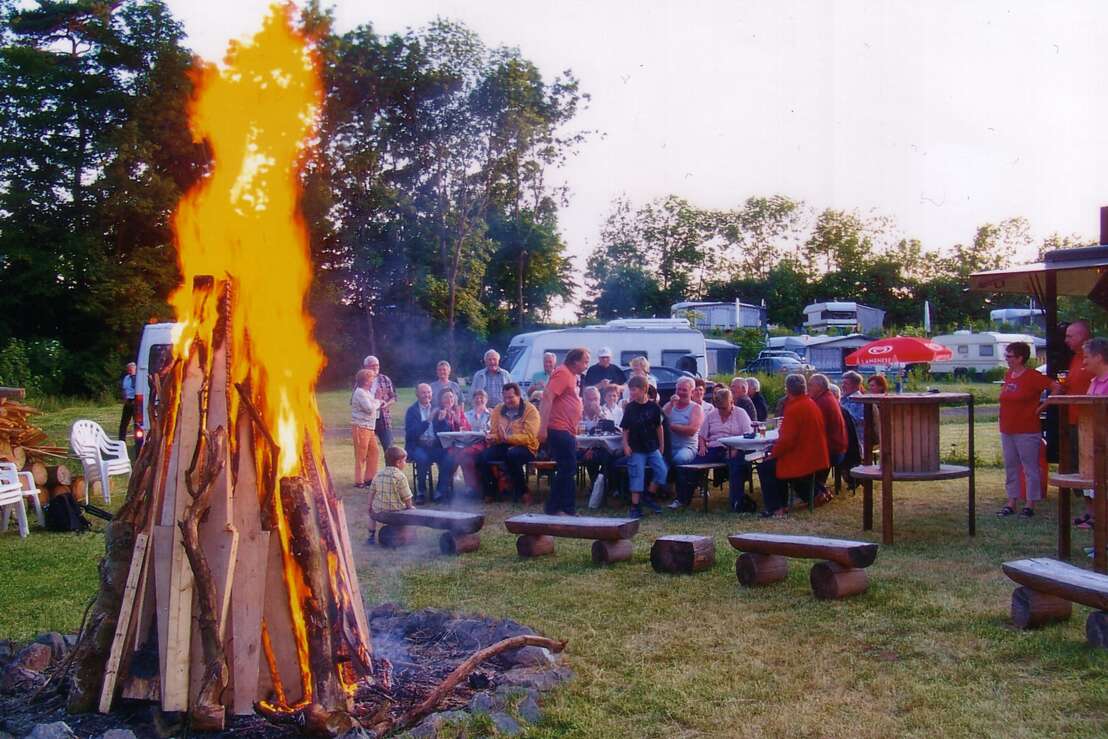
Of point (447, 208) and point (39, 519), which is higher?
point (447, 208)

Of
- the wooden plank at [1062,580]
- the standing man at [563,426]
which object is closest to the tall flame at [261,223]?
the wooden plank at [1062,580]

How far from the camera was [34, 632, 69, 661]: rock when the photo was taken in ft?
16.9

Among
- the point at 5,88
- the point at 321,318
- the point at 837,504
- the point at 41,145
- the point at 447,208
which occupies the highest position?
the point at 5,88

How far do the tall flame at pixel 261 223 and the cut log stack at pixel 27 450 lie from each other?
22.4 ft

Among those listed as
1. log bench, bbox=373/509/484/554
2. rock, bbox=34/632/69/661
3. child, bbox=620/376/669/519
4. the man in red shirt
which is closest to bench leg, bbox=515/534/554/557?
log bench, bbox=373/509/484/554

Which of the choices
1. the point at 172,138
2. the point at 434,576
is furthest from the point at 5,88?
the point at 434,576

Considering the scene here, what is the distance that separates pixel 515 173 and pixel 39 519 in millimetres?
23349

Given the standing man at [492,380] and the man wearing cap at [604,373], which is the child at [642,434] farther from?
the standing man at [492,380]

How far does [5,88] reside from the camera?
2961 centimetres

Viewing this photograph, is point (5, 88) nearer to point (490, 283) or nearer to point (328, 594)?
point (490, 283)

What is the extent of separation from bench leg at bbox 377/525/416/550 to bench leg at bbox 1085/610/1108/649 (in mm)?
5801

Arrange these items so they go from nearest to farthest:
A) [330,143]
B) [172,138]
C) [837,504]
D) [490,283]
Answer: [837,504] → [172,138] → [330,143] → [490,283]

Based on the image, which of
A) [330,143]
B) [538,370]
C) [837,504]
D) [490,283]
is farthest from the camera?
[490,283]

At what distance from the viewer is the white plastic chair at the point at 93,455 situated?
10875 mm
